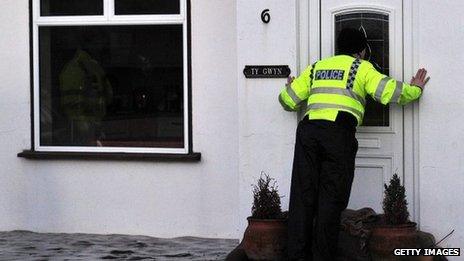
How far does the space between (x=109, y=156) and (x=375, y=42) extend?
2.77 metres

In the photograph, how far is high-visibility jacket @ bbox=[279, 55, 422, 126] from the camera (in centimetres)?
646

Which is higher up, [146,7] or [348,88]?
[146,7]

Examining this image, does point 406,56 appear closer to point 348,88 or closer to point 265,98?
point 348,88

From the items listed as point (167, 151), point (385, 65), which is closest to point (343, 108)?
point (385, 65)

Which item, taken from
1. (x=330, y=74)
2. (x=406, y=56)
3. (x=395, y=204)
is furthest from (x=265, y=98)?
(x=395, y=204)

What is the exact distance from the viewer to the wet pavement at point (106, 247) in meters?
7.30

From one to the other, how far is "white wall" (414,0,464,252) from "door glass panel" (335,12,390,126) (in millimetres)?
286

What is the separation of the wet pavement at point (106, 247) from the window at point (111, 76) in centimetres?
86

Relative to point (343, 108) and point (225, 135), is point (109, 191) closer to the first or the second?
point (225, 135)

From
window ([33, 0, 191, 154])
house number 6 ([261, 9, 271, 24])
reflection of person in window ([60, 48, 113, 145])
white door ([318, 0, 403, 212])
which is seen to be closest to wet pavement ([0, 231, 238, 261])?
window ([33, 0, 191, 154])

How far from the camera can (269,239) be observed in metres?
6.72

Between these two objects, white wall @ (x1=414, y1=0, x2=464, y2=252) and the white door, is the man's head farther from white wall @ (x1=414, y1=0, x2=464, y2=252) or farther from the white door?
white wall @ (x1=414, y1=0, x2=464, y2=252)

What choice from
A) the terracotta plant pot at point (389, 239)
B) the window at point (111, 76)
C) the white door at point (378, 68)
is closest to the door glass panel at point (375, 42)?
the white door at point (378, 68)

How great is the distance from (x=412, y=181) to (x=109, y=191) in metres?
2.93
